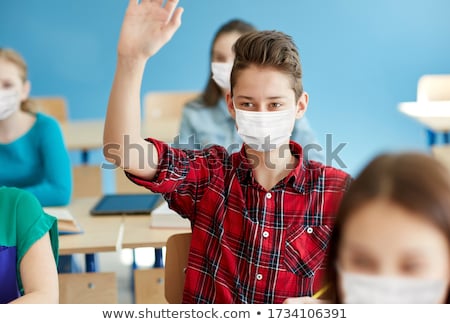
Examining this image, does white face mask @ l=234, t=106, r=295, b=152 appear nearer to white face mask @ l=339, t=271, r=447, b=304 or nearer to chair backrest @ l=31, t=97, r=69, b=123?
white face mask @ l=339, t=271, r=447, b=304

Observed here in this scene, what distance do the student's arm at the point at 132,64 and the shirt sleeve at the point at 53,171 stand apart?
48.6 inches

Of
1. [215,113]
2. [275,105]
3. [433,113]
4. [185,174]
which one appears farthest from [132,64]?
[433,113]

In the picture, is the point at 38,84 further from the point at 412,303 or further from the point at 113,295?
the point at 412,303

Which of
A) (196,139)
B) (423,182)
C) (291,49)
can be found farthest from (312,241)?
(196,139)

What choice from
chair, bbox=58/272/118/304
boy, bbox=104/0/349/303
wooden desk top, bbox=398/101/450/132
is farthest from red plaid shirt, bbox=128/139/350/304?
wooden desk top, bbox=398/101/450/132

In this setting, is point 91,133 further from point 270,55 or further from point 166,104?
point 270,55

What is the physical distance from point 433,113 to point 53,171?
7.50 feet

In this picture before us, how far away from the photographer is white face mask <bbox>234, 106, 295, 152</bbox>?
1698 mm

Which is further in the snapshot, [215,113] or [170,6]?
[215,113]

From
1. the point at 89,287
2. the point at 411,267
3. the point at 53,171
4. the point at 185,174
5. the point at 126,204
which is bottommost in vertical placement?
the point at 89,287

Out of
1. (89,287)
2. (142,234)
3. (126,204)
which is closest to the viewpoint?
(89,287)

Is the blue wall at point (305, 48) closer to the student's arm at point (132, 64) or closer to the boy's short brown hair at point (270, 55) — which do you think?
the boy's short brown hair at point (270, 55)

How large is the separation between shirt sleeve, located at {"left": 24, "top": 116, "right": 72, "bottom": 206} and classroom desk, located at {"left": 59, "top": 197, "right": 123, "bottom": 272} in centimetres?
7

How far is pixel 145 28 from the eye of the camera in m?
1.40
